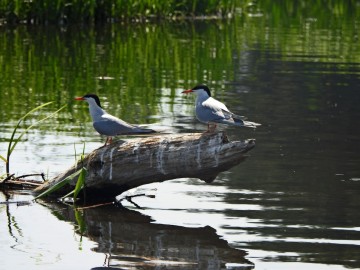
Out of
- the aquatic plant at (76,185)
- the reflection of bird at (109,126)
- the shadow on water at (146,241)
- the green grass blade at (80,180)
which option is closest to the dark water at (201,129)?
the shadow on water at (146,241)

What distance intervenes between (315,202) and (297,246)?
1.91 metres

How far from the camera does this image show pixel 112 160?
10844mm

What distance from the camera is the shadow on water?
9.23 m

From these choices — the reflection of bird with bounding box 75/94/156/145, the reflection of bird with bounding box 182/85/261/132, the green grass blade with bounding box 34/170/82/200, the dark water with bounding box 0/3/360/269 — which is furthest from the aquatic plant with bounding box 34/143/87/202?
the reflection of bird with bounding box 182/85/261/132

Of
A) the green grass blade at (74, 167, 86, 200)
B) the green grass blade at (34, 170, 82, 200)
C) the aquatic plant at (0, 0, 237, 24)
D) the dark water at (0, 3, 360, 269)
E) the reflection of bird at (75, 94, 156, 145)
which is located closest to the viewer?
the dark water at (0, 3, 360, 269)

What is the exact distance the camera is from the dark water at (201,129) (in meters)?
9.65

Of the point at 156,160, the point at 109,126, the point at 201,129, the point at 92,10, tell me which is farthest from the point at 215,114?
the point at 92,10

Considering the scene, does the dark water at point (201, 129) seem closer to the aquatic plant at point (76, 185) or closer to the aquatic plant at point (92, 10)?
the aquatic plant at point (76, 185)

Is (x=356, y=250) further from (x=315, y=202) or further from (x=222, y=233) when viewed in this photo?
(x=315, y=202)

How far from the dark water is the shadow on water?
0.02m

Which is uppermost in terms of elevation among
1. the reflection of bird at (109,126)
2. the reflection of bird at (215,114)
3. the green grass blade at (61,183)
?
the reflection of bird at (215,114)

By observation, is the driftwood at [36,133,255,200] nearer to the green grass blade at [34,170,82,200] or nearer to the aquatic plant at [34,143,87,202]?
the aquatic plant at [34,143,87,202]

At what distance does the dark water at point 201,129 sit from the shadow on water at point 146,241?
0.7 inches

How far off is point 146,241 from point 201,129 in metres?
6.14
